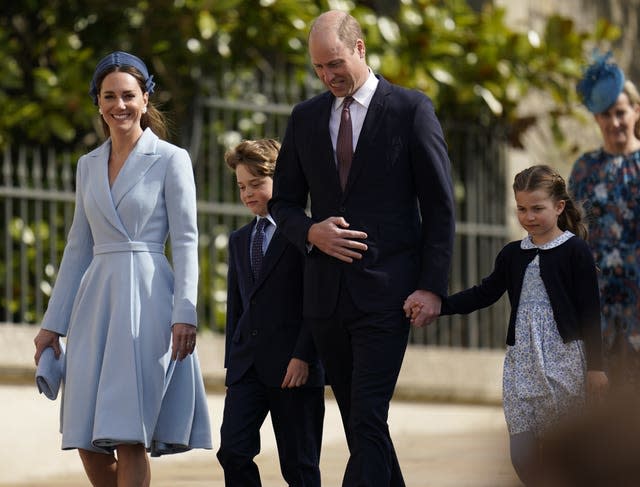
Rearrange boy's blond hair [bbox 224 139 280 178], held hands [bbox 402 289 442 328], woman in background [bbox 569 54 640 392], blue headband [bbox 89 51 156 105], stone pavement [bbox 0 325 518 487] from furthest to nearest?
stone pavement [bbox 0 325 518 487] → woman in background [bbox 569 54 640 392] → boy's blond hair [bbox 224 139 280 178] → blue headband [bbox 89 51 156 105] → held hands [bbox 402 289 442 328]

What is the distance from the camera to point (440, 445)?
930 centimetres

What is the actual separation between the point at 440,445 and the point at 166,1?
3.36 m

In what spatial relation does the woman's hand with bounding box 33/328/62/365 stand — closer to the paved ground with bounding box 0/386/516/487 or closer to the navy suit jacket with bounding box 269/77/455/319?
the navy suit jacket with bounding box 269/77/455/319

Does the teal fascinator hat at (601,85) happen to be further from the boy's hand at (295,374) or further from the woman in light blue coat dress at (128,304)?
the woman in light blue coat dress at (128,304)

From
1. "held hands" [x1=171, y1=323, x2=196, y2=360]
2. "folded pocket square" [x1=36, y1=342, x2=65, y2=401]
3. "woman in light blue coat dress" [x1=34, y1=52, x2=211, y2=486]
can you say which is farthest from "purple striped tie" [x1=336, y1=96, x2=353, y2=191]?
"folded pocket square" [x1=36, y1=342, x2=65, y2=401]

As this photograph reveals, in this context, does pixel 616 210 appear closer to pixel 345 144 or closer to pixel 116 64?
pixel 345 144

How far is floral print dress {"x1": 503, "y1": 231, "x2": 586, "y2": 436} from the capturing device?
559 cm

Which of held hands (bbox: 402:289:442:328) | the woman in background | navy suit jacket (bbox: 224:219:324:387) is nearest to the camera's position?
held hands (bbox: 402:289:442:328)

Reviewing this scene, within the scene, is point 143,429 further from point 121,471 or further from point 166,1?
point 166,1

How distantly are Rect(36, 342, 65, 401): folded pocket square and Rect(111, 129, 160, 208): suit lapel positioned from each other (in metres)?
0.58

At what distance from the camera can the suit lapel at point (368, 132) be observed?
5359 millimetres

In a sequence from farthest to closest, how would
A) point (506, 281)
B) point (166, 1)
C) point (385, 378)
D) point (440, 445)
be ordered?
1. point (166, 1)
2. point (440, 445)
3. point (506, 281)
4. point (385, 378)

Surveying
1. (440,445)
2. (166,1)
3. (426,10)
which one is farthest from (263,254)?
(426,10)

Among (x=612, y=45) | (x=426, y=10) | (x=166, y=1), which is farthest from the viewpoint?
(x=612, y=45)
